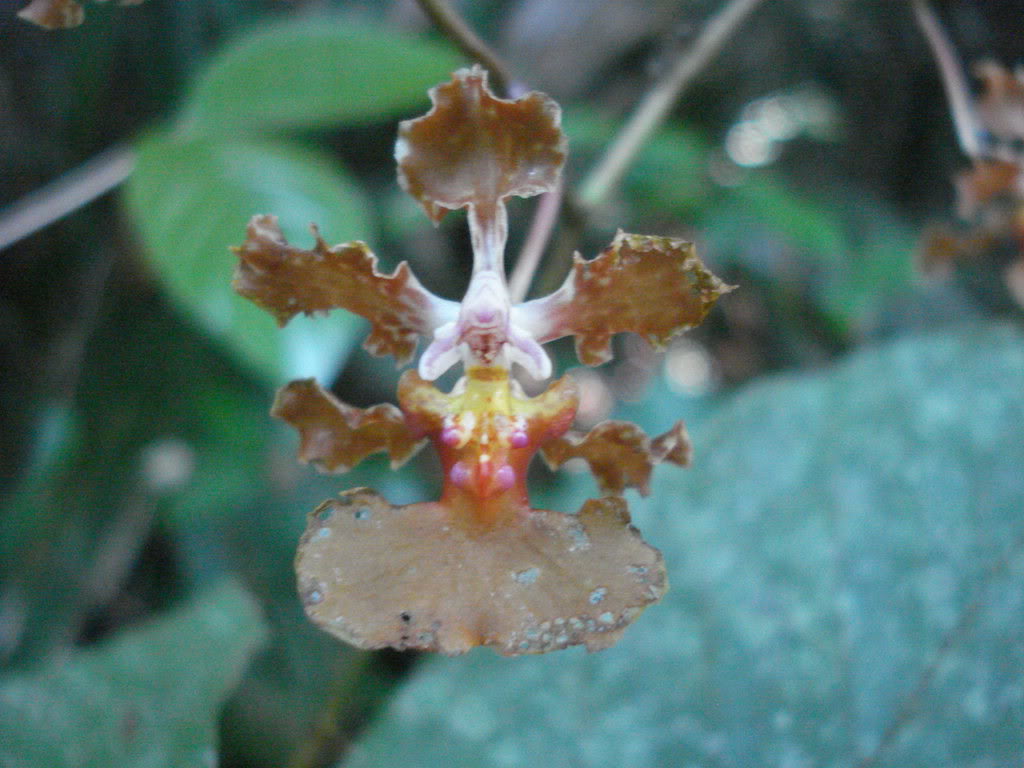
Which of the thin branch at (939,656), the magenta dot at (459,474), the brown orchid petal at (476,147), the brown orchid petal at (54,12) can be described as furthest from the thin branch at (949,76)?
the brown orchid petal at (54,12)

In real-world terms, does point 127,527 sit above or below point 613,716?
below

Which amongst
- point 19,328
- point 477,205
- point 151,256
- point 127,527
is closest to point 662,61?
point 477,205

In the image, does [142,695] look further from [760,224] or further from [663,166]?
[760,224]

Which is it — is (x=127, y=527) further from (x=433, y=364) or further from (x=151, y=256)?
(x=433, y=364)

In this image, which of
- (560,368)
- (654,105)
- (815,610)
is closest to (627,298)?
(654,105)

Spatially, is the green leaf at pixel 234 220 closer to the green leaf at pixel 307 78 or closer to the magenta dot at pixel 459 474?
the green leaf at pixel 307 78

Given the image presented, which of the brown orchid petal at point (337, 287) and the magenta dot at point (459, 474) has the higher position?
the brown orchid petal at point (337, 287)
